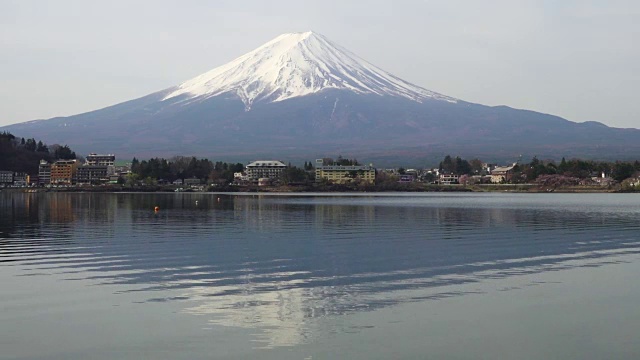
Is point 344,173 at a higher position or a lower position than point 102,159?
lower

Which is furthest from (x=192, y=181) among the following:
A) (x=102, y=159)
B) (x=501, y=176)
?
(x=501, y=176)

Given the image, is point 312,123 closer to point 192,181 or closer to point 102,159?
point 102,159

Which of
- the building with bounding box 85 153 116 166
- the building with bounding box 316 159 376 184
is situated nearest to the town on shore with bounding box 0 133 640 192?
the building with bounding box 316 159 376 184

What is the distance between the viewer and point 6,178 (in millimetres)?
90375

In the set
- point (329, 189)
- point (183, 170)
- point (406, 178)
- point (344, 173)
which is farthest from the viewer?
point (406, 178)

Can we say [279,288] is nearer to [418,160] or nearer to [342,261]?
[342,261]

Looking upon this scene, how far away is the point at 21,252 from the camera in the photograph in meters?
15.3

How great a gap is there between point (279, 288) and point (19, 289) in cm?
342

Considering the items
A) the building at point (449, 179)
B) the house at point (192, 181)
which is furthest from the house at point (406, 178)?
the house at point (192, 181)

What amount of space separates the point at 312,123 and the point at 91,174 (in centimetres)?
8385

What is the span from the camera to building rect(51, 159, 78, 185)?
92125 millimetres

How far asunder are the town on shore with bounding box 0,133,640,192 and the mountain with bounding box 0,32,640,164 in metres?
39.0

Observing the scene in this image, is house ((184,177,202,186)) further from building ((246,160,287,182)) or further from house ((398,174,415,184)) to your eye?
house ((398,174,415,184))

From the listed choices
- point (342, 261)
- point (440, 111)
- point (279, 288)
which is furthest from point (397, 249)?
point (440, 111)
